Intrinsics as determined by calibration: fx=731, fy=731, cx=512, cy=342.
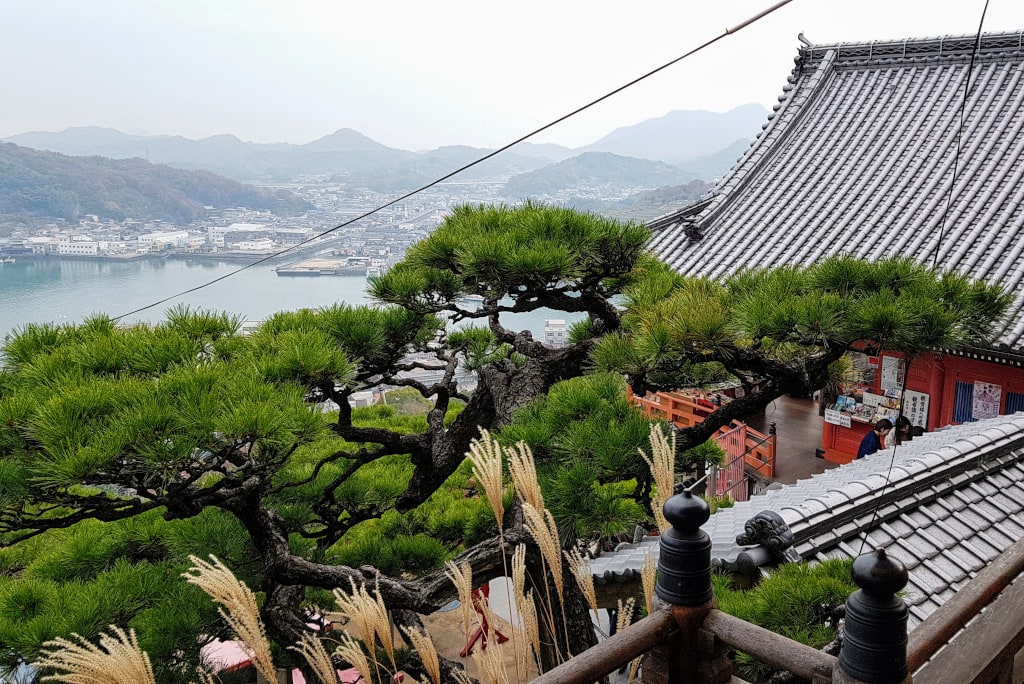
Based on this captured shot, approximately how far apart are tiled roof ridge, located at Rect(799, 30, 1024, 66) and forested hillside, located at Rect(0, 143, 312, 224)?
1428 cm

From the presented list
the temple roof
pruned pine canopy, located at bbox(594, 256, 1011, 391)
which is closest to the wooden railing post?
pruned pine canopy, located at bbox(594, 256, 1011, 391)

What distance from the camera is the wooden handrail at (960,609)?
141 cm

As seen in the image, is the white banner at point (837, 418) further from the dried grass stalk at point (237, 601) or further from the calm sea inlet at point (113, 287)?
the dried grass stalk at point (237, 601)

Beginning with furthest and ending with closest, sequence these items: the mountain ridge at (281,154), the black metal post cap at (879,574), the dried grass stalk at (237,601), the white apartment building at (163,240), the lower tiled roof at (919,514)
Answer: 1. the mountain ridge at (281,154)
2. the white apartment building at (163,240)
3. the lower tiled roof at (919,514)
4. the dried grass stalk at (237,601)
5. the black metal post cap at (879,574)

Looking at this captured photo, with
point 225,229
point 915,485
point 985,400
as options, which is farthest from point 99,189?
point 915,485

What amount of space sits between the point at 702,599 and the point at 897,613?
17.9 inches

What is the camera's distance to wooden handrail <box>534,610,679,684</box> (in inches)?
56.6

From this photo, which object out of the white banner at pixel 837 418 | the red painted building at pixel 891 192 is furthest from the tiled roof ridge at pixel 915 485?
the white banner at pixel 837 418

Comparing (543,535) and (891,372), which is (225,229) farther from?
(543,535)

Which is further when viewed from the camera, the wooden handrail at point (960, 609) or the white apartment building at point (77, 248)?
the white apartment building at point (77, 248)

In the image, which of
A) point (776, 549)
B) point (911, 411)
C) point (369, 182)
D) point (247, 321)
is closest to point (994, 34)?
point (911, 411)

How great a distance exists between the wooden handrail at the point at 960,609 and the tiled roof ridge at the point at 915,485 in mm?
1684

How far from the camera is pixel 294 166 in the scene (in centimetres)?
3891

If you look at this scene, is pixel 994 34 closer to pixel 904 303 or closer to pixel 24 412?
pixel 904 303
